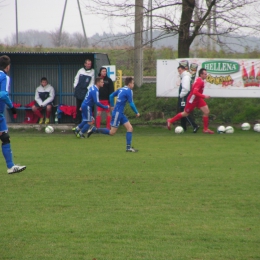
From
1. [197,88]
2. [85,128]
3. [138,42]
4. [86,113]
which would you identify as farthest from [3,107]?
[138,42]

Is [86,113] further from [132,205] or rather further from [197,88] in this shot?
[132,205]

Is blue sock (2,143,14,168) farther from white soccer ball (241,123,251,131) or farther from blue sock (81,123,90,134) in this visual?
white soccer ball (241,123,251,131)

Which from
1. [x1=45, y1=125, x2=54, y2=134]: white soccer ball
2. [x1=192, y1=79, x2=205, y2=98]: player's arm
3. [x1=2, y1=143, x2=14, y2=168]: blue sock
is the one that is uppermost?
[x1=192, y1=79, x2=205, y2=98]: player's arm

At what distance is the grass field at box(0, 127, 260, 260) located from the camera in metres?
5.92

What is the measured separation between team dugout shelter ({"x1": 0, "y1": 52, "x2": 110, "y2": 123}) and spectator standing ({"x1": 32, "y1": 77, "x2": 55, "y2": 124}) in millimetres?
477

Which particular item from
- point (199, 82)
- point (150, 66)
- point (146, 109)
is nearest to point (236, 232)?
point (199, 82)

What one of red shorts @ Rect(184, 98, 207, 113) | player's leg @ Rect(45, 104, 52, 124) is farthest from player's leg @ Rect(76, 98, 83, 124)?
red shorts @ Rect(184, 98, 207, 113)

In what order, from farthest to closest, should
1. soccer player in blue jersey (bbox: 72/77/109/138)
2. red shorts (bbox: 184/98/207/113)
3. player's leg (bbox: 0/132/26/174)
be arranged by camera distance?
red shorts (bbox: 184/98/207/113)
soccer player in blue jersey (bbox: 72/77/109/138)
player's leg (bbox: 0/132/26/174)

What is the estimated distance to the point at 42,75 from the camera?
2159 cm

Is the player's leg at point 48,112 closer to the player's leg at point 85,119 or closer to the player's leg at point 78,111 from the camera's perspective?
the player's leg at point 78,111

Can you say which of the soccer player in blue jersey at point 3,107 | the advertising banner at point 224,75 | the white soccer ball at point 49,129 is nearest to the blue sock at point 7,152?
the soccer player in blue jersey at point 3,107

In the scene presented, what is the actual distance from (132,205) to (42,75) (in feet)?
47.4

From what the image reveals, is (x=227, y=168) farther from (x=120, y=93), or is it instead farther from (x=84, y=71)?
(x=84, y=71)

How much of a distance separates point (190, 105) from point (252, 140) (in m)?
2.46
